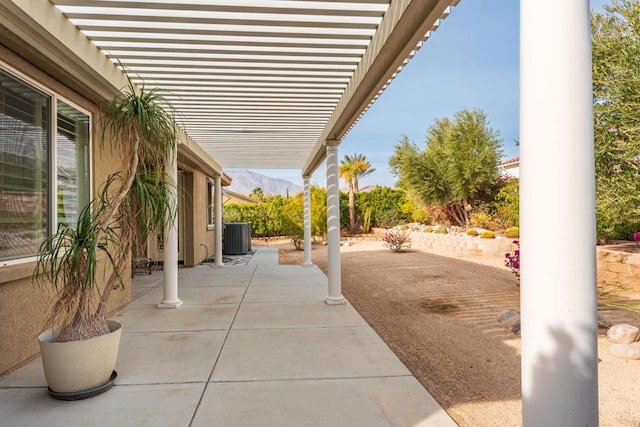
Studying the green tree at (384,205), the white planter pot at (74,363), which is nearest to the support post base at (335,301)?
the white planter pot at (74,363)

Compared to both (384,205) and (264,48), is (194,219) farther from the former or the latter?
(384,205)

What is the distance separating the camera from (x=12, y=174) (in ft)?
11.1

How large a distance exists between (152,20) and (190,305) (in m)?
3.88

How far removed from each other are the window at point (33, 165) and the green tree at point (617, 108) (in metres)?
8.42

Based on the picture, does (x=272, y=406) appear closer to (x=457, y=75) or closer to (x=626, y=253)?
(x=626, y=253)

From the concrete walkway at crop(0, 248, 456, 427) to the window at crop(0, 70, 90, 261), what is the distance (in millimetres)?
Result: 1172

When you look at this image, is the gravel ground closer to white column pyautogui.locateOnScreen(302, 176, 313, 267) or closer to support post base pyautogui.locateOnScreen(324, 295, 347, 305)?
support post base pyautogui.locateOnScreen(324, 295, 347, 305)

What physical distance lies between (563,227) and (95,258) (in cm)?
291

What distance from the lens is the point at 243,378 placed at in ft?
10.5

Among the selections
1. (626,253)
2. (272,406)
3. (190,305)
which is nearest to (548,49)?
(272,406)

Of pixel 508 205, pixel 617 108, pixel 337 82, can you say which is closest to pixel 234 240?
pixel 337 82

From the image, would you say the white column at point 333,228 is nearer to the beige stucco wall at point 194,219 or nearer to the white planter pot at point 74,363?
the white planter pot at point 74,363

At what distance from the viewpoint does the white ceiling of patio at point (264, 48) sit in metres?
3.19

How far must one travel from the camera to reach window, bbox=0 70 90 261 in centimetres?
333
